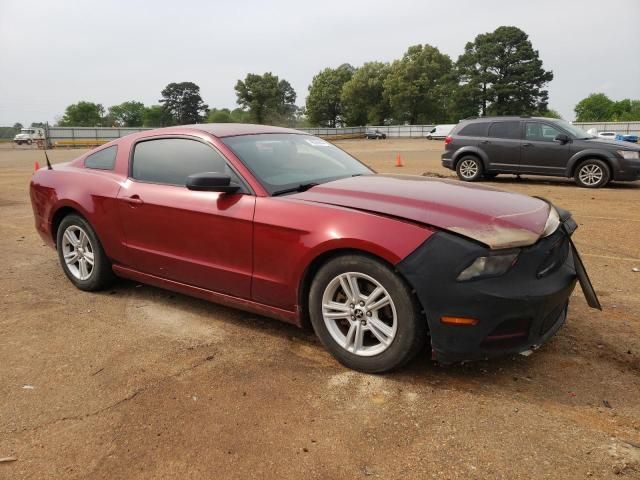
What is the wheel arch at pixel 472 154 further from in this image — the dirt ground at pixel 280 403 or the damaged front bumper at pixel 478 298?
the damaged front bumper at pixel 478 298

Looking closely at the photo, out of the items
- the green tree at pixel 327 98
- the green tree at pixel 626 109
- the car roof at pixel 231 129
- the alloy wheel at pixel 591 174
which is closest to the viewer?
the car roof at pixel 231 129

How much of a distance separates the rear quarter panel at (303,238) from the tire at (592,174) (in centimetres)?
1019

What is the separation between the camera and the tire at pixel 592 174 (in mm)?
11398

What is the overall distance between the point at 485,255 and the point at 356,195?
38.2 inches

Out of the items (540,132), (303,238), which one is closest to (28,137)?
(540,132)

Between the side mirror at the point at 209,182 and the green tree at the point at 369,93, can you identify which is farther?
the green tree at the point at 369,93

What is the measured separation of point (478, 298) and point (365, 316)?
0.68m

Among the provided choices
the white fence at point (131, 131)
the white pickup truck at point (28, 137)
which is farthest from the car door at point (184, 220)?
the white pickup truck at point (28, 137)

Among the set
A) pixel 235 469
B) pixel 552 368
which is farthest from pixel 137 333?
pixel 552 368

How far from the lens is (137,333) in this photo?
12.7 ft

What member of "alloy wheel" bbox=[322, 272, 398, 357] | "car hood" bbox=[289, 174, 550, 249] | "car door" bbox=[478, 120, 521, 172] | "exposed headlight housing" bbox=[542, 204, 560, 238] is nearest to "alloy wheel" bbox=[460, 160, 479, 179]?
"car door" bbox=[478, 120, 521, 172]

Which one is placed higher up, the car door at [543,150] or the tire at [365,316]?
the car door at [543,150]

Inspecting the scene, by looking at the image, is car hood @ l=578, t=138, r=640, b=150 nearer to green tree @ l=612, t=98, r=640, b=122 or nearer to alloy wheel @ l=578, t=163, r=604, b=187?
alloy wheel @ l=578, t=163, r=604, b=187

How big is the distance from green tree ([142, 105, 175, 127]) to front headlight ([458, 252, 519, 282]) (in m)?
115
